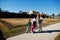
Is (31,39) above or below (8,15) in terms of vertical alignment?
above

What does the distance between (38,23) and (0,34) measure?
31.4 ft

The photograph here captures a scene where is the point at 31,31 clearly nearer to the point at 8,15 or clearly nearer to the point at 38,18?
the point at 38,18

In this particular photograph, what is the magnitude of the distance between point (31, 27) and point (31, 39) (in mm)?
3646

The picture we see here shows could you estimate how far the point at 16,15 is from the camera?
75.3m

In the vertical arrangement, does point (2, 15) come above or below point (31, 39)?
below

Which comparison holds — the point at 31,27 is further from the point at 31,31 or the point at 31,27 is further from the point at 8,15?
the point at 8,15

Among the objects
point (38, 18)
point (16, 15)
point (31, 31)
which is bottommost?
point (16, 15)

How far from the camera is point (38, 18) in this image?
50.5 feet

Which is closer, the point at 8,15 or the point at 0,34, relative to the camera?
the point at 0,34

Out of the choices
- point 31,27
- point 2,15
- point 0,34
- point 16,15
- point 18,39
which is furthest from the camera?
point 16,15

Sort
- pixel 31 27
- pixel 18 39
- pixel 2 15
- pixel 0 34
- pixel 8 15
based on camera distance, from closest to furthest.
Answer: pixel 0 34, pixel 18 39, pixel 31 27, pixel 2 15, pixel 8 15

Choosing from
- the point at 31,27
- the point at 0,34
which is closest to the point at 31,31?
the point at 31,27

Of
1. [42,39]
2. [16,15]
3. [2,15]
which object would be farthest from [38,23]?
[16,15]

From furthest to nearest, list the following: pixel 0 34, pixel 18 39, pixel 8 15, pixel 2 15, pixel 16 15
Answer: pixel 16 15
pixel 8 15
pixel 2 15
pixel 18 39
pixel 0 34
